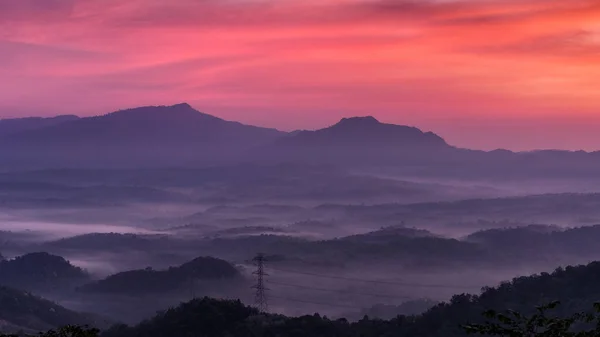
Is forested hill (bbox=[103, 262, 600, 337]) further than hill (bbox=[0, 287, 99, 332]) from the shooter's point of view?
No

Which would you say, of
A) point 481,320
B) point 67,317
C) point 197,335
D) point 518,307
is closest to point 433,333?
point 481,320

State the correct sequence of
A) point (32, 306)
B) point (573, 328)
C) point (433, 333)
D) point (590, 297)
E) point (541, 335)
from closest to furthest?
1. point (541, 335)
2. point (573, 328)
3. point (433, 333)
4. point (590, 297)
5. point (32, 306)

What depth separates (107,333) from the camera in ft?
448

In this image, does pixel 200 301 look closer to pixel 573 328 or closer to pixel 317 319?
pixel 317 319

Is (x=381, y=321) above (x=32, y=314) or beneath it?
above

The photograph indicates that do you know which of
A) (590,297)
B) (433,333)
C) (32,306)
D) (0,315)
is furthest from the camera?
(32,306)

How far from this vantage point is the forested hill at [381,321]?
122 meters

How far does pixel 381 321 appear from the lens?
133m

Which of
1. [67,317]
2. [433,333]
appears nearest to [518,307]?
[433,333]

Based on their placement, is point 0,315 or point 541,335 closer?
point 541,335

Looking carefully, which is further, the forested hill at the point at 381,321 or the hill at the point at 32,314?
the hill at the point at 32,314

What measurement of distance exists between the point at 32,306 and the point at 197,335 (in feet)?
241

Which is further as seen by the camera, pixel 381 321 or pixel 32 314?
pixel 32 314

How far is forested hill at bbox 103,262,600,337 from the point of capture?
122m
